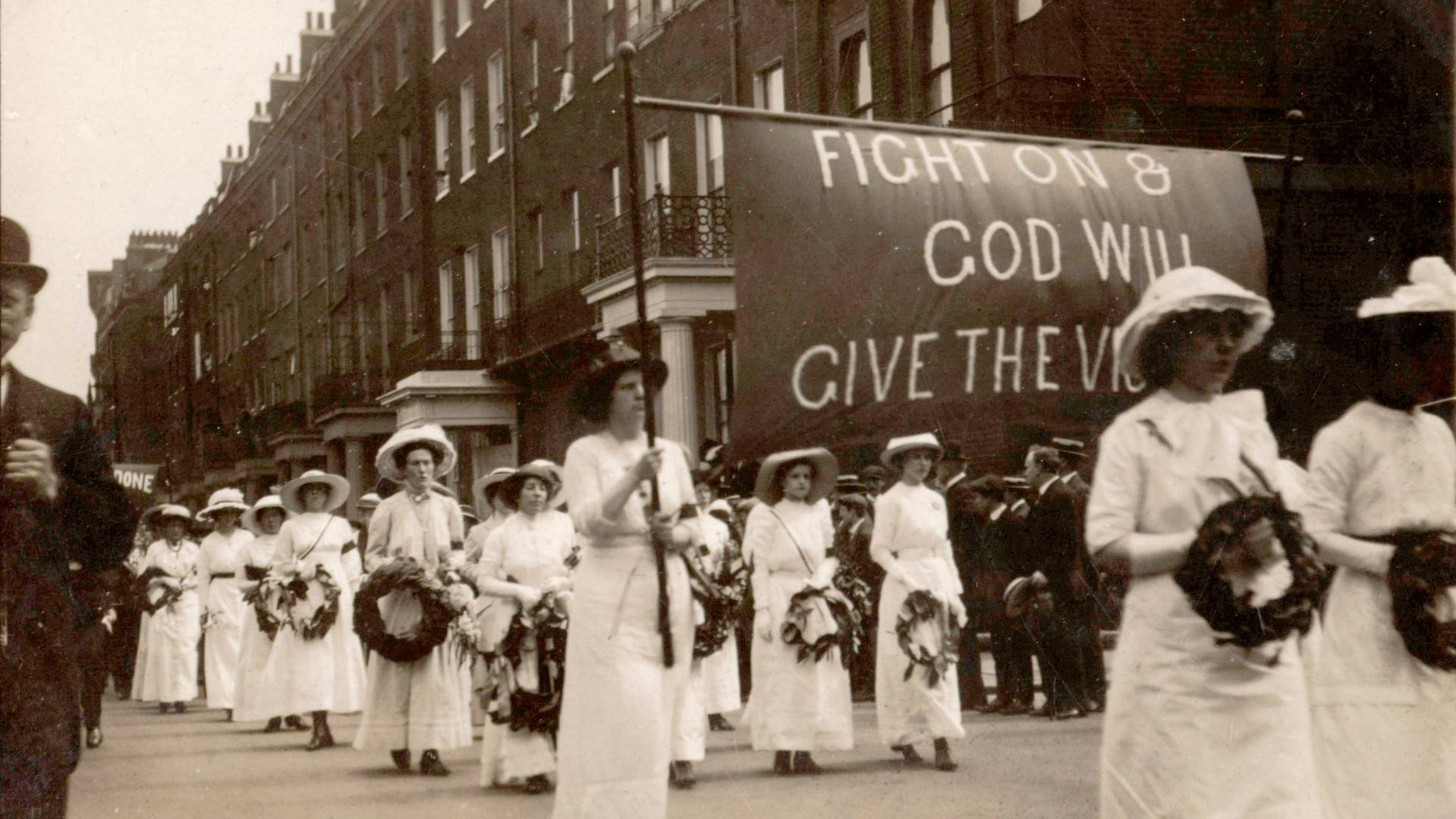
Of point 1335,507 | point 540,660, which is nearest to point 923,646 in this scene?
point 540,660

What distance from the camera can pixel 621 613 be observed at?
21.9 ft

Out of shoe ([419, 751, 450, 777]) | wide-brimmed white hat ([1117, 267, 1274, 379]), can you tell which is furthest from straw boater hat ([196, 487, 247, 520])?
wide-brimmed white hat ([1117, 267, 1274, 379])

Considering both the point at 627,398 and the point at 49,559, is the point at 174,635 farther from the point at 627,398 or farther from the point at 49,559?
the point at 49,559

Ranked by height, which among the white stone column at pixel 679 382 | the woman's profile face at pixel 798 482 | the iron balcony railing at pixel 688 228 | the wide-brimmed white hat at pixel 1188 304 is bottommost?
the wide-brimmed white hat at pixel 1188 304

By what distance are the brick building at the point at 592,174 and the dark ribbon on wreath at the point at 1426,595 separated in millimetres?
1124

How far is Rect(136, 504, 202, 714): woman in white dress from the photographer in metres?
19.0

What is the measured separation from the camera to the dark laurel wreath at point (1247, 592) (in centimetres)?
457

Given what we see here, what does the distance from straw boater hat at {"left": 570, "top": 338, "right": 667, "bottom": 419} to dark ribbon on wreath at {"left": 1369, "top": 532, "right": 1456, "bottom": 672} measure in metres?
2.85

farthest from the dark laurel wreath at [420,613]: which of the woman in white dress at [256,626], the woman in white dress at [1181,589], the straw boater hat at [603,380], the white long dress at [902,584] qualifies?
the woman in white dress at [1181,589]

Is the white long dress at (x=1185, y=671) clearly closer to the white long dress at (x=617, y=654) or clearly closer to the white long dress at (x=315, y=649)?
the white long dress at (x=617, y=654)

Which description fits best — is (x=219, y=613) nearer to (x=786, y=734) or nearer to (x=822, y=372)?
(x=786, y=734)

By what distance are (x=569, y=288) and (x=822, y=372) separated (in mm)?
24932

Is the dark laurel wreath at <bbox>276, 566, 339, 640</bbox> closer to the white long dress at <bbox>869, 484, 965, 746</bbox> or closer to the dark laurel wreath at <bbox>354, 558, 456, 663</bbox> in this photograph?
the dark laurel wreath at <bbox>354, 558, 456, 663</bbox>

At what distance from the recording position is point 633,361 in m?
6.92
